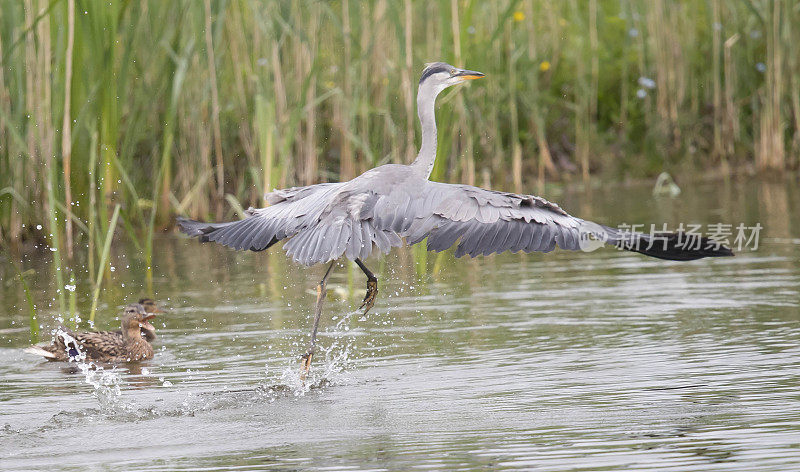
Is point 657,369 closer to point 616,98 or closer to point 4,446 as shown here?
point 4,446

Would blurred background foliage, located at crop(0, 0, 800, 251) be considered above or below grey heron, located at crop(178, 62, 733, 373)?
above

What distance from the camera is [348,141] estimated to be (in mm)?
12492

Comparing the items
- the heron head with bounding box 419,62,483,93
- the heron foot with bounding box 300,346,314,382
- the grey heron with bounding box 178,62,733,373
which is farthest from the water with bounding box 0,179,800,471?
the heron head with bounding box 419,62,483,93

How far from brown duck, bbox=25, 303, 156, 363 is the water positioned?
11cm

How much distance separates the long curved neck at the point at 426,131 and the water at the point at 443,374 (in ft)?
3.35

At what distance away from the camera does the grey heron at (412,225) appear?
603cm

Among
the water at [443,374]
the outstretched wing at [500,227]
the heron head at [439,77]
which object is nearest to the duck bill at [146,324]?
the water at [443,374]

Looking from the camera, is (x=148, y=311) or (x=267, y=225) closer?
(x=267, y=225)

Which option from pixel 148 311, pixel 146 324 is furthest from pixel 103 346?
pixel 148 311

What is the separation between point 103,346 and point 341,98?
555cm

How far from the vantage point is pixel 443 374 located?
6.46 m

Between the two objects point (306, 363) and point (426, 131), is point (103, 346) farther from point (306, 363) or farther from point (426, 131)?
point (426, 131)

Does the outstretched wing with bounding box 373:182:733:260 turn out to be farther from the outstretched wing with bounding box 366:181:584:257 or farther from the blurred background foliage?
the blurred background foliage

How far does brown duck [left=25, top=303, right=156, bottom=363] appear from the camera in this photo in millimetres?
7277
